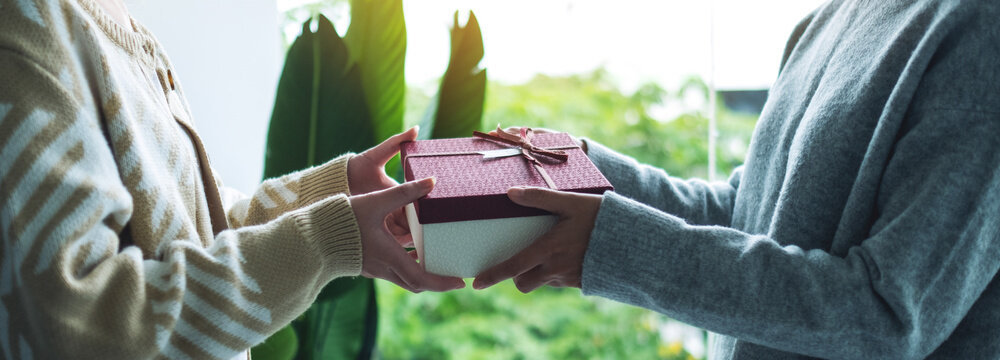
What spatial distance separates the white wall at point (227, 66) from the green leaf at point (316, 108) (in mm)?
157

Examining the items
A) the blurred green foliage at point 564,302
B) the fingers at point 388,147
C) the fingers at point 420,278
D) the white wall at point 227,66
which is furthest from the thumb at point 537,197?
the blurred green foliage at point 564,302

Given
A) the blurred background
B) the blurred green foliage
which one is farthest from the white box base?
the blurred green foliage

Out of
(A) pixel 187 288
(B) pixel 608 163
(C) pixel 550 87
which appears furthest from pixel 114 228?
(C) pixel 550 87

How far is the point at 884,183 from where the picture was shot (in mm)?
631

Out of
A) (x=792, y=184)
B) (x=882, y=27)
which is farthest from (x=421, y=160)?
(x=882, y=27)

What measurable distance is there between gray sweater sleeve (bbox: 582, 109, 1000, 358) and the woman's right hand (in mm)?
164

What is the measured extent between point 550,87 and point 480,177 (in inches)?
55.0

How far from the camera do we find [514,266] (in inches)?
26.9

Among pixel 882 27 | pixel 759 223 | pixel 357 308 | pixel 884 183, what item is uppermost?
pixel 882 27

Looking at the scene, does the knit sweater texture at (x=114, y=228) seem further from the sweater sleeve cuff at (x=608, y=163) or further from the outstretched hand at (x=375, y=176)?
Answer: the sweater sleeve cuff at (x=608, y=163)

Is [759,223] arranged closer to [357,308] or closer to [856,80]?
[856,80]

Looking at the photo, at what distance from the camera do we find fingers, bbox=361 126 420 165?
838 millimetres

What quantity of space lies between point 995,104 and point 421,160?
21.0 inches

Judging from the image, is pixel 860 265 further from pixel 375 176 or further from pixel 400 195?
pixel 375 176
